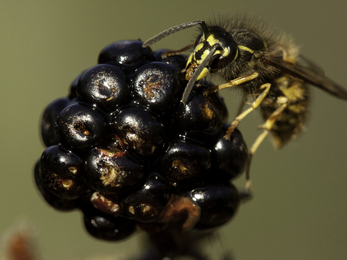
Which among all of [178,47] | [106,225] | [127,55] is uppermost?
[127,55]

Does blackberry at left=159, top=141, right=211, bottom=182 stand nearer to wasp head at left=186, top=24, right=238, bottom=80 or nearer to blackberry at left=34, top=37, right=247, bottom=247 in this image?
blackberry at left=34, top=37, right=247, bottom=247

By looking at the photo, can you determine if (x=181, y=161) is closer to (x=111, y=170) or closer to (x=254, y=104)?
(x=111, y=170)

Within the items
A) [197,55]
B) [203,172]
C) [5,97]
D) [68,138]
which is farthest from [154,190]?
[5,97]

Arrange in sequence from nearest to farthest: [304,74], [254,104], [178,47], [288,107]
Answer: [254,104], [304,74], [288,107], [178,47]

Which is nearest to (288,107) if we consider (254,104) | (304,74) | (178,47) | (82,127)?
(304,74)

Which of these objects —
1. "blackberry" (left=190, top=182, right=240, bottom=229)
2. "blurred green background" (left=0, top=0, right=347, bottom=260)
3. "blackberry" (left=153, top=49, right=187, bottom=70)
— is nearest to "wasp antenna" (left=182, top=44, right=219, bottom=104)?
"blackberry" (left=153, top=49, right=187, bottom=70)

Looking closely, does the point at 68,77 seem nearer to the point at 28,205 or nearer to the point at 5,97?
the point at 5,97
